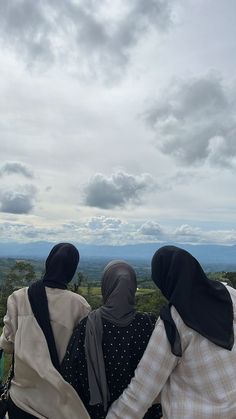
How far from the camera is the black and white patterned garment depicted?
2.77 m

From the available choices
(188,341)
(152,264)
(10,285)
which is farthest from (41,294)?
(10,285)

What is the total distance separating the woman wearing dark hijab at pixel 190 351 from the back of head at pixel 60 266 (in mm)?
856

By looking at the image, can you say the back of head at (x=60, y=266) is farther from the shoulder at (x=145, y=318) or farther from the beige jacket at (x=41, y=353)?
the shoulder at (x=145, y=318)

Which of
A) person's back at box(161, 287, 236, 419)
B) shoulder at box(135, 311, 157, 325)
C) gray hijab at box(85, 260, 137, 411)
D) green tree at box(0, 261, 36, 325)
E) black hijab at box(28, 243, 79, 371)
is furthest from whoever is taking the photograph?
green tree at box(0, 261, 36, 325)

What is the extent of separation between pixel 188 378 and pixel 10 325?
140cm

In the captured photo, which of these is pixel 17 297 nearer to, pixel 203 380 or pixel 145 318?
pixel 145 318

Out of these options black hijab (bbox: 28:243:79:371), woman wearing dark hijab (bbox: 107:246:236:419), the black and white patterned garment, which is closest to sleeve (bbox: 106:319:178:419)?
woman wearing dark hijab (bbox: 107:246:236:419)

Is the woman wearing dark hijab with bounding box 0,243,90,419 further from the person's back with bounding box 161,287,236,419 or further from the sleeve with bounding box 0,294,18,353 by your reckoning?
the person's back with bounding box 161,287,236,419

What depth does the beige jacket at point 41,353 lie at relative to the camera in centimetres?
280

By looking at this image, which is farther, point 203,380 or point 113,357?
point 113,357

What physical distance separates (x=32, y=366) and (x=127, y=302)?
0.79 m

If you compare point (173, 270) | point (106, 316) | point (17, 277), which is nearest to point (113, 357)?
point (106, 316)

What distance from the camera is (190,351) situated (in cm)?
238

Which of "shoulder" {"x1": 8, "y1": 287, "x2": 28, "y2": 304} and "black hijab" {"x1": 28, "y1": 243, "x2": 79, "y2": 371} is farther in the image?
"shoulder" {"x1": 8, "y1": 287, "x2": 28, "y2": 304}
